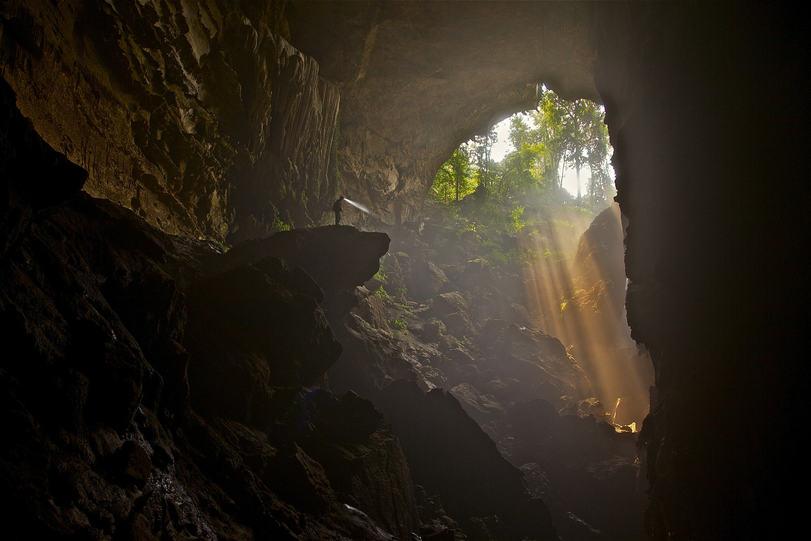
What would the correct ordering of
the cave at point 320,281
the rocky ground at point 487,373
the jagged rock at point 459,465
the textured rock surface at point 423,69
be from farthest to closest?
the textured rock surface at point 423,69 < the rocky ground at point 487,373 < the jagged rock at point 459,465 < the cave at point 320,281

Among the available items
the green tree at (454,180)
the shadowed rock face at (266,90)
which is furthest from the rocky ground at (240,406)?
the green tree at (454,180)

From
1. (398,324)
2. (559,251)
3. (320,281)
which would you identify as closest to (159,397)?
(320,281)

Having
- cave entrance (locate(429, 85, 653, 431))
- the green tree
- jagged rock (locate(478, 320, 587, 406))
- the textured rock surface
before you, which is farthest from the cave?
the green tree

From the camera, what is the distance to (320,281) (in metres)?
15.8

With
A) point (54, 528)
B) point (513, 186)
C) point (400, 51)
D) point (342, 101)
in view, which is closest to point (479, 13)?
point (400, 51)

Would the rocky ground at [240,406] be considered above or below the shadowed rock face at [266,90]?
below

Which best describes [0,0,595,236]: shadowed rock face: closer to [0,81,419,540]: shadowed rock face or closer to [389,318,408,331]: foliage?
[0,81,419,540]: shadowed rock face

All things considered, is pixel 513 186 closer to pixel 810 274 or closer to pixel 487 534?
pixel 487 534

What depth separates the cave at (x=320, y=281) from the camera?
208 inches

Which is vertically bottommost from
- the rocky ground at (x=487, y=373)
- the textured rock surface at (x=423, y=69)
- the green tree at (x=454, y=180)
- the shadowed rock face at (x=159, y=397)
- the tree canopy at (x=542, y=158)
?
the shadowed rock face at (x=159, y=397)

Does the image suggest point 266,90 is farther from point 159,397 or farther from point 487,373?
point 487,373

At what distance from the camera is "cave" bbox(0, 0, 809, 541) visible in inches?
208

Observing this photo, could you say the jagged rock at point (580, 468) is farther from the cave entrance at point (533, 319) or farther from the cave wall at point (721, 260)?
the cave wall at point (721, 260)

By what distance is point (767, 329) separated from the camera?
7.95 metres
